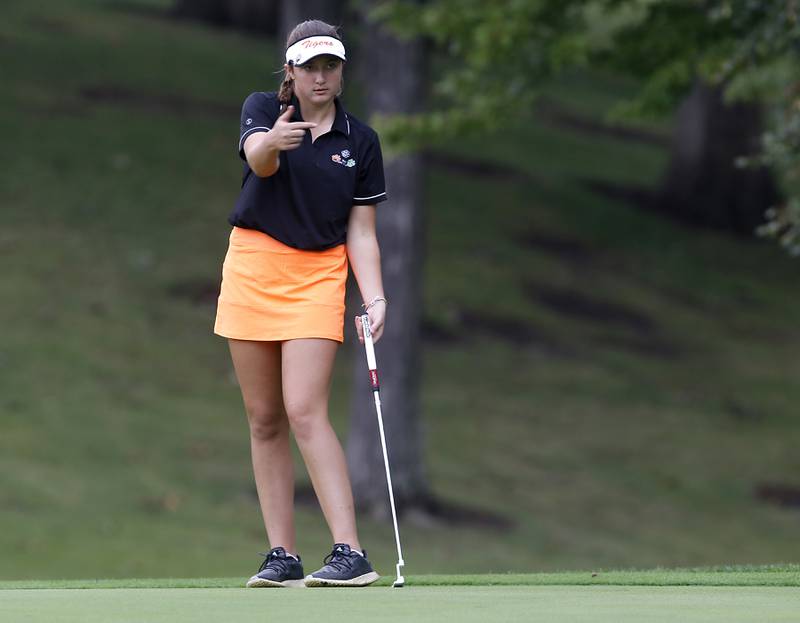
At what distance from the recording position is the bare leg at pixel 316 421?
697 cm

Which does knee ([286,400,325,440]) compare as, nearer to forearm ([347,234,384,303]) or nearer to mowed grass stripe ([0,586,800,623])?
forearm ([347,234,384,303])

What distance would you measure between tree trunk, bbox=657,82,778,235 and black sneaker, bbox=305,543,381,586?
1018 inches

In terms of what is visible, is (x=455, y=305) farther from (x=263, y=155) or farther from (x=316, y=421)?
(x=263, y=155)

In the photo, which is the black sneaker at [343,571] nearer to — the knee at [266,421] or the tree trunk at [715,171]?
the knee at [266,421]

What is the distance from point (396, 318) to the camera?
1953 centimetres

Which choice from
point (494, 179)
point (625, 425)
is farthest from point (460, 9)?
point (494, 179)

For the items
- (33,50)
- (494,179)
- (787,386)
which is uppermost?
(33,50)

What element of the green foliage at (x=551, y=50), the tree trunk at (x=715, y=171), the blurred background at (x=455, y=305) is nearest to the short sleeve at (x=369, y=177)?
the blurred background at (x=455, y=305)

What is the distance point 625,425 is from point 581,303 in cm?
527

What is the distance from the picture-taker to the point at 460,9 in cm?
1606

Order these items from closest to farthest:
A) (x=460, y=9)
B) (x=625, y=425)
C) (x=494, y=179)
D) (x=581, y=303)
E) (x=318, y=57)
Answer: (x=318, y=57) → (x=460, y=9) → (x=625, y=425) → (x=581, y=303) → (x=494, y=179)

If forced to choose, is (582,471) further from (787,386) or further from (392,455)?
(787,386)

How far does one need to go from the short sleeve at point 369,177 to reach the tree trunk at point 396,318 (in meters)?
11.8

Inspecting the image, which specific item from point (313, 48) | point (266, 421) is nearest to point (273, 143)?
point (313, 48)
